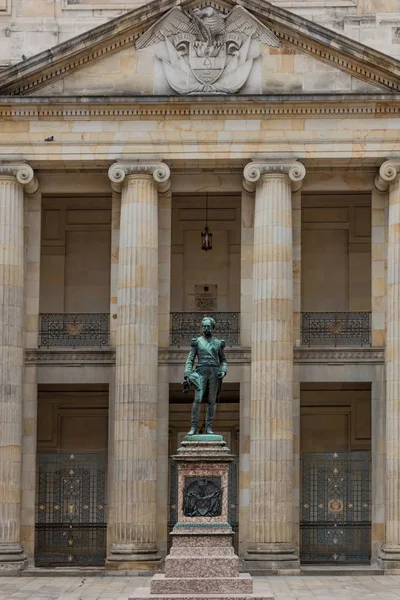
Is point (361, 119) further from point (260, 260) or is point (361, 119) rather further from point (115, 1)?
point (115, 1)

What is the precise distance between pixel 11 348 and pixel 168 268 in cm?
422

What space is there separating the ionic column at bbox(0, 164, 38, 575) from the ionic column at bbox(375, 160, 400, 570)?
8.33 meters

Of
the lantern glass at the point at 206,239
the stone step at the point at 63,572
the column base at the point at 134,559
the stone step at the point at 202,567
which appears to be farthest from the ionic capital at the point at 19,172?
the stone step at the point at 202,567

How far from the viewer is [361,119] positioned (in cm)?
3381

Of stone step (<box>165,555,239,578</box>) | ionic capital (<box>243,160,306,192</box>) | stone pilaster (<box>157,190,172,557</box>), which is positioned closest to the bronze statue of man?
stone step (<box>165,555,239,578</box>)

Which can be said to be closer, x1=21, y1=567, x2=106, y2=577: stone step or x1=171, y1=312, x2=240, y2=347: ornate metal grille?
x1=21, y1=567, x2=106, y2=577: stone step

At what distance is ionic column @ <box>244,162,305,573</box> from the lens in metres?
32.8

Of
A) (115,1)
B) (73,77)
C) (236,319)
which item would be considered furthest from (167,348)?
(115,1)

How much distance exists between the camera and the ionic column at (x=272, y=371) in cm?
3275

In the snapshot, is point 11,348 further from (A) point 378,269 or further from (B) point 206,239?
(A) point 378,269

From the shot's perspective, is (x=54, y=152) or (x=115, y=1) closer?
(x=54, y=152)

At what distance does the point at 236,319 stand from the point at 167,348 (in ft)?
6.80

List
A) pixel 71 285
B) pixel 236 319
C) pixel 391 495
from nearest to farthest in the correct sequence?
pixel 391 495
pixel 236 319
pixel 71 285

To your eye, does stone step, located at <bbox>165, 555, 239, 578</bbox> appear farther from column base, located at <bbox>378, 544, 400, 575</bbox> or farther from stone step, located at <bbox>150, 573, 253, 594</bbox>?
column base, located at <bbox>378, 544, 400, 575</bbox>
